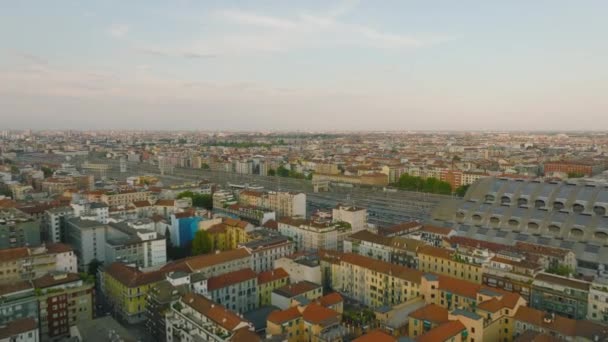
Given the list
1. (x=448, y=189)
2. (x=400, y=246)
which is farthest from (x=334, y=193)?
(x=400, y=246)

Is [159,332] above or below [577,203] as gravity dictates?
below

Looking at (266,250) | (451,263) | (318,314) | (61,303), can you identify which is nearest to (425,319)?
(318,314)

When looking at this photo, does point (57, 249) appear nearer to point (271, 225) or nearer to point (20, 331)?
point (20, 331)

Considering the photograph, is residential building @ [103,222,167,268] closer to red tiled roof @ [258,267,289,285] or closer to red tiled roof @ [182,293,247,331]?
red tiled roof @ [258,267,289,285]

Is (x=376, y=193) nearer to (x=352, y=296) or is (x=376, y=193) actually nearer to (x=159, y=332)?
(x=352, y=296)

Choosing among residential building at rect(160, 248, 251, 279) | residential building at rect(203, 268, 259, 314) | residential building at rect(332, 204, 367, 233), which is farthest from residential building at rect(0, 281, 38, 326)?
residential building at rect(332, 204, 367, 233)

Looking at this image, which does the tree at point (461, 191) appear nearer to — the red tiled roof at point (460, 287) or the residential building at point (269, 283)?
the red tiled roof at point (460, 287)
